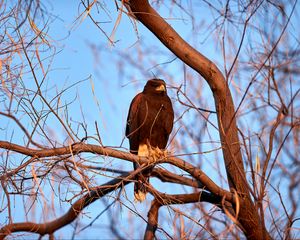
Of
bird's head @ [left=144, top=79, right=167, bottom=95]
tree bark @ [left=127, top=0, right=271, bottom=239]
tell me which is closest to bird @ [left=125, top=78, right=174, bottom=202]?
bird's head @ [left=144, top=79, right=167, bottom=95]

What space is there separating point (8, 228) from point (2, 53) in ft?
3.85

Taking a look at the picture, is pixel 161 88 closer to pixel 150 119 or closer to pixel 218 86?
pixel 150 119

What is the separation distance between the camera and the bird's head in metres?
5.25

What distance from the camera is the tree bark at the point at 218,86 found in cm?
409

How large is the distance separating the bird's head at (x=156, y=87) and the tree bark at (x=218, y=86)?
946 millimetres

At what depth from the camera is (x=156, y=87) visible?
17.3 ft

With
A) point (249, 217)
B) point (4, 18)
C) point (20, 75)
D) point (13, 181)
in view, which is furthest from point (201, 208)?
point (4, 18)

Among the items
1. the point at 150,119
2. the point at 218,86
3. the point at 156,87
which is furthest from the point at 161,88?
the point at 218,86

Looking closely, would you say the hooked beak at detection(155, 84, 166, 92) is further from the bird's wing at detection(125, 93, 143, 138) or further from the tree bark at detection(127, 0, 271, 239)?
the tree bark at detection(127, 0, 271, 239)

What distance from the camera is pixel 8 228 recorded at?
345cm

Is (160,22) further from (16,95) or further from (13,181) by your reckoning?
(13,181)

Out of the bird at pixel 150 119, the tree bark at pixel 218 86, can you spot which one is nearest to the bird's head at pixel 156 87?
the bird at pixel 150 119

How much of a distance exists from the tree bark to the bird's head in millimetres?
946

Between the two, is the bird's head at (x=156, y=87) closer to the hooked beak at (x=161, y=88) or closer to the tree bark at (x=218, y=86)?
the hooked beak at (x=161, y=88)
